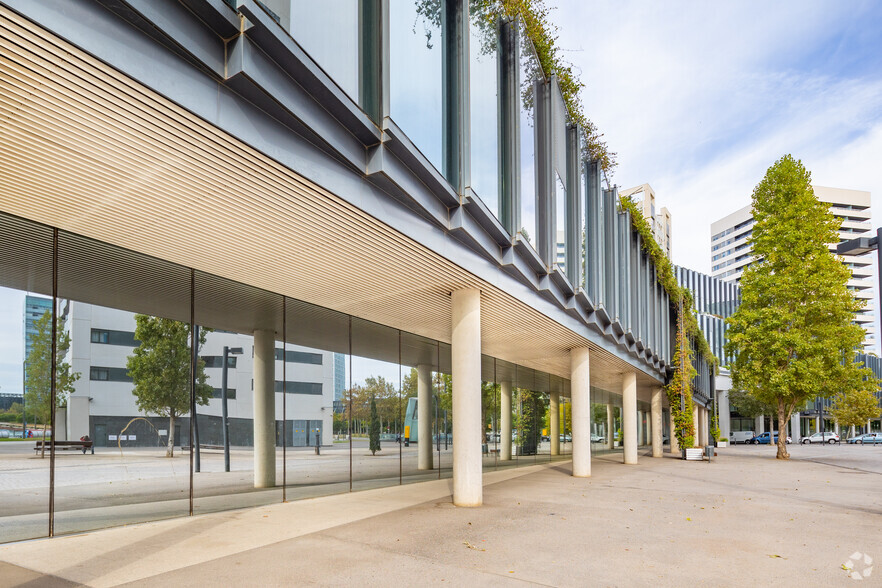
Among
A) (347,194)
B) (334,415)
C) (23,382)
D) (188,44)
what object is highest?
(188,44)

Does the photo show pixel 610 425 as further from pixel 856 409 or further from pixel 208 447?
pixel 208 447

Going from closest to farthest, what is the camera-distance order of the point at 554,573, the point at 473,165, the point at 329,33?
the point at 554,573
the point at 329,33
the point at 473,165

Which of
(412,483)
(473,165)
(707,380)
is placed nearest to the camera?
(473,165)

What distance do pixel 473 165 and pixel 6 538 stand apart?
368 inches

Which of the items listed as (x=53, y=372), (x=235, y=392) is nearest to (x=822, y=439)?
(x=235, y=392)

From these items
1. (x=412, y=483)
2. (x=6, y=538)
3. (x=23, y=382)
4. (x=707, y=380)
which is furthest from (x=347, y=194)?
(x=707, y=380)

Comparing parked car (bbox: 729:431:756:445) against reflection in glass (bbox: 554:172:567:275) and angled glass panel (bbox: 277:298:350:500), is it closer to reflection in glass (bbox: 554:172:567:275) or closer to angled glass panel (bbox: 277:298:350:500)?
reflection in glass (bbox: 554:172:567:275)

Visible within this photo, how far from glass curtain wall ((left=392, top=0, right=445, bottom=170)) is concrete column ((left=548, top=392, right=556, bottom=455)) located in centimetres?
2187

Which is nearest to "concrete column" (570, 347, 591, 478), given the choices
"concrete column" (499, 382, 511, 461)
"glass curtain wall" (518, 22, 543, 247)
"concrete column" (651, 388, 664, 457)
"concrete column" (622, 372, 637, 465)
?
"concrete column" (499, 382, 511, 461)

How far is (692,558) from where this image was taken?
8859mm

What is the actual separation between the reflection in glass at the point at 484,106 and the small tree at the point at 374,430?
650cm

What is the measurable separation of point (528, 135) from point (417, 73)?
5.88 meters

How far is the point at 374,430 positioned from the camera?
17.7 metres

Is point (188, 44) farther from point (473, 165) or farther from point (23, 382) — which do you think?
point (473, 165)
